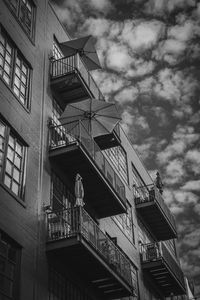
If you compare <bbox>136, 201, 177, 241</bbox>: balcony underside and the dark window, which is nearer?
the dark window

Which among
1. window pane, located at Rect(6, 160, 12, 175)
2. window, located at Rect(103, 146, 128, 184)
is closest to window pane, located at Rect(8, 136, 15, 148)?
window pane, located at Rect(6, 160, 12, 175)

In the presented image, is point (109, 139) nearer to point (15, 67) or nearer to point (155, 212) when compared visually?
point (155, 212)

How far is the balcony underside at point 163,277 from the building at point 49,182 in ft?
2.66

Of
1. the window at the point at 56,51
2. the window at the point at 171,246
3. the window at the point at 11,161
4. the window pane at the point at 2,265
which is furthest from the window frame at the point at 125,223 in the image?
the window pane at the point at 2,265

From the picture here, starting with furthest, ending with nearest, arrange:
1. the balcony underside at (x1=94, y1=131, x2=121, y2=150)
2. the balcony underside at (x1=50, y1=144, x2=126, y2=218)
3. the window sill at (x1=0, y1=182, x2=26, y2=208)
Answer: the balcony underside at (x1=94, y1=131, x2=121, y2=150) → the balcony underside at (x1=50, y1=144, x2=126, y2=218) → the window sill at (x1=0, y1=182, x2=26, y2=208)

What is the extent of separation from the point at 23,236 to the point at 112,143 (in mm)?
12310

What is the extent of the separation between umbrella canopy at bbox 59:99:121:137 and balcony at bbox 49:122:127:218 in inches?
32.8

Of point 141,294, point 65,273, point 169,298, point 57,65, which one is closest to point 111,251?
point 65,273

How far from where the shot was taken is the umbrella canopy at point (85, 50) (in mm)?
27234

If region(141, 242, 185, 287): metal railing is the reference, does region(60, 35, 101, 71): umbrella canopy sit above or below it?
above

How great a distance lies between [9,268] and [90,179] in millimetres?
8335

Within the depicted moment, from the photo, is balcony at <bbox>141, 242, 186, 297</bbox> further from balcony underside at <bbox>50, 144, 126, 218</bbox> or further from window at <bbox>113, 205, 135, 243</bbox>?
balcony underside at <bbox>50, 144, 126, 218</bbox>

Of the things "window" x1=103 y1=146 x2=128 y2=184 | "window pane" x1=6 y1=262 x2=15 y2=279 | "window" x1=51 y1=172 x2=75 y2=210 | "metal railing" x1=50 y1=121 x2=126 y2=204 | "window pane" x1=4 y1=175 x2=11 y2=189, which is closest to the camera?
"window pane" x1=6 y1=262 x2=15 y2=279

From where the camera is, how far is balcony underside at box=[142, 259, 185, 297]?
31094 mm
